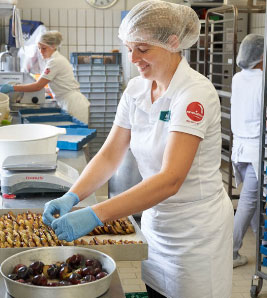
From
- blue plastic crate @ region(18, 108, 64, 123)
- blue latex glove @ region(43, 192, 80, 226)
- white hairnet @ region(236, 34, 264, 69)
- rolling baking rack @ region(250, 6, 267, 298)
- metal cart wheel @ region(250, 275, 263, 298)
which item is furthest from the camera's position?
blue plastic crate @ region(18, 108, 64, 123)

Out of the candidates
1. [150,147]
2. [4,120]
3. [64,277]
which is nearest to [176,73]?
[150,147]

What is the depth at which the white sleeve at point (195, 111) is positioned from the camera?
179cm

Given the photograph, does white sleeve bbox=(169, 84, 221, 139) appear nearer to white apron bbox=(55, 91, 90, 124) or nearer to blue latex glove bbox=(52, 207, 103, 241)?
blue latex glove bbox=(52, 207, 103, 241)

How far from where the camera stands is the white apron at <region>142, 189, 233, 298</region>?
2002mm

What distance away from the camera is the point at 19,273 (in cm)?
139

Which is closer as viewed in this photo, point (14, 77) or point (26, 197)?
point (26, 197)

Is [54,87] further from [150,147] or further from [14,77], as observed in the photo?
[150,147]

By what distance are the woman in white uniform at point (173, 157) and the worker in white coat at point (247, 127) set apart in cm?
200

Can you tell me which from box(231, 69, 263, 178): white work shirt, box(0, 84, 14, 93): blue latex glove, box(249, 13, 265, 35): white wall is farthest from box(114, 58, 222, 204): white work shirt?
box(249, 13, 265, 35): white wall

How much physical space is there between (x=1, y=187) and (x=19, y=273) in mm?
989

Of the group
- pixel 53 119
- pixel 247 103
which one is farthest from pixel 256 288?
pixel 53 119

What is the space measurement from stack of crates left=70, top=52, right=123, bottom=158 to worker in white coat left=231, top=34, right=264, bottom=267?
3140mm

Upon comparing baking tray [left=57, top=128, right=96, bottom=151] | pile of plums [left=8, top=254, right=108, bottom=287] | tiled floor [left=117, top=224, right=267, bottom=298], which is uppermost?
baking tray [left=57, top=128, right=96, bottom=151]

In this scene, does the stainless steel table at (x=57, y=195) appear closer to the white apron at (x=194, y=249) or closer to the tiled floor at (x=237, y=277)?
the white apron at (x=194, y=249)
